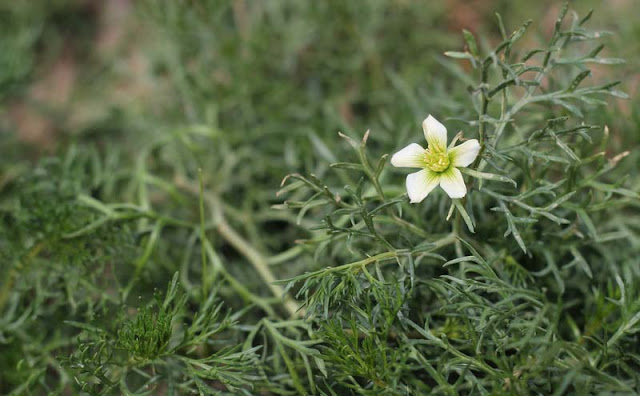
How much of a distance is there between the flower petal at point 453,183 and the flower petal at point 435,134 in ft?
0.14

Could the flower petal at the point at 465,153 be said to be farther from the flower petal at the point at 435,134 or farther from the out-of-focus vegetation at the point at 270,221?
the out-of-focus vegetation at the point at 270,221

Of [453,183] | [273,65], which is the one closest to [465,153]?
[453,183]

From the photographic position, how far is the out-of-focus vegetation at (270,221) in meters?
0.97

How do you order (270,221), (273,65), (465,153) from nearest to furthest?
1. (465,153)
2. (270,221)
3. (273,65)

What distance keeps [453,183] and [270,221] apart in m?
0.73

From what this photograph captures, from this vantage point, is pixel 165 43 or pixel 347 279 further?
pixel 165 43

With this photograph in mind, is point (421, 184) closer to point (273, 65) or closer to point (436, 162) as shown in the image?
point (436, 162)

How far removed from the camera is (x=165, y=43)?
1737 mm

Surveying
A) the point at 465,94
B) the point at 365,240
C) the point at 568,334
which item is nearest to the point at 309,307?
the point at 365,240

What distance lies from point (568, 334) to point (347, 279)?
19.2 inches

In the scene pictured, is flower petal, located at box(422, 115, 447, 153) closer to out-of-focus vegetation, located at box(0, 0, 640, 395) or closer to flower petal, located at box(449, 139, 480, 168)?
flower petal, located at box(449, 139, 480, 168)

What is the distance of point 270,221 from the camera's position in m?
1.54

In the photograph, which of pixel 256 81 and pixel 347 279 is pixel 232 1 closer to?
pixel 256 81

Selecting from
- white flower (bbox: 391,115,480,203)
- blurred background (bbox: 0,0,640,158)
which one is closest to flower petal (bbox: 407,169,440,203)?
white flower (bbox: 391,115,480,203)
